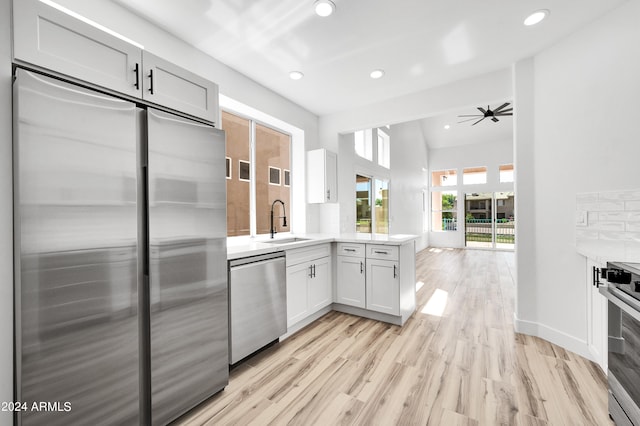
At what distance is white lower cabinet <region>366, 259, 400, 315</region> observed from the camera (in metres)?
2.93

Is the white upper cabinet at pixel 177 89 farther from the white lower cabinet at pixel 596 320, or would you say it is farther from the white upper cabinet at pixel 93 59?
the white lower cabinet at pixel 596 320

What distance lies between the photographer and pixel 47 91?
3.80 feet

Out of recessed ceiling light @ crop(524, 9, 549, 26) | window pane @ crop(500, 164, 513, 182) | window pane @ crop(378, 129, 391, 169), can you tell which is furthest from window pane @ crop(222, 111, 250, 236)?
window pane @ crop(500, 164, 513, 182)

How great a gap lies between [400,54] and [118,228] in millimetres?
2729

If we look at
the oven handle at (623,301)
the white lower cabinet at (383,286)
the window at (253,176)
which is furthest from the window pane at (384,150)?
the oven handle at (623,301)

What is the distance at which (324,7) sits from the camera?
197 cm

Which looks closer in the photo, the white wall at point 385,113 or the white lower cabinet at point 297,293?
the white lower cabinet at point 297,293

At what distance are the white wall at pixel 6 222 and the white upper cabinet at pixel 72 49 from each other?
9 cm

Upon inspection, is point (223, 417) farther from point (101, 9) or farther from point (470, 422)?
point (101, 9)

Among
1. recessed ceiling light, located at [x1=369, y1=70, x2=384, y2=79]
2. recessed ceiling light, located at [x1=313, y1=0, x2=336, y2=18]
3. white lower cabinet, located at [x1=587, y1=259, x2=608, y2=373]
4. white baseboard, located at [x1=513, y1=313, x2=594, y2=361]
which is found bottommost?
white baseboard, located at [x1=513, y1=313, x2=594, y2=361]

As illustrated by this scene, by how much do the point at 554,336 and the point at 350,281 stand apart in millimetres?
1980

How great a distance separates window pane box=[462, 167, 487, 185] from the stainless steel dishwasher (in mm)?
8761

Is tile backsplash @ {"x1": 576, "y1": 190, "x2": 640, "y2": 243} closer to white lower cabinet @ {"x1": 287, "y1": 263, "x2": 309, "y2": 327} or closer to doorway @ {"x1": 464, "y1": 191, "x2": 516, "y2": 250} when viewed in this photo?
white lower cabinet @ {"x1": 287, "y1": 263, "x2": 309, "y2": 327}

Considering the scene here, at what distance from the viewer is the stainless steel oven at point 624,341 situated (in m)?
1.28
